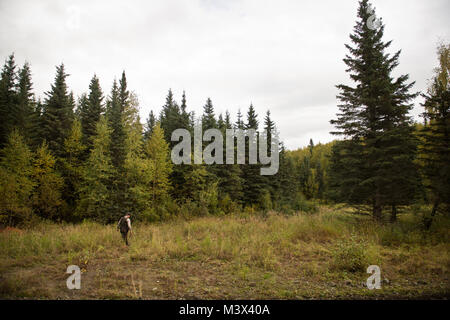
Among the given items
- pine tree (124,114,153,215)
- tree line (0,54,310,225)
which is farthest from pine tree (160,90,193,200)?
pine tree (124,114,153,215)

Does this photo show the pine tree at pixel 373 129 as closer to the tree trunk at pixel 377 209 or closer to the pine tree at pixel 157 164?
the tree trunk at pixel 377 209

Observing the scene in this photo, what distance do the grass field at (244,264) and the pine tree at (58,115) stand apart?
1817 cm

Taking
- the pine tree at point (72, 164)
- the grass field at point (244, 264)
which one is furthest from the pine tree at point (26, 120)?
the grass field at point (244, 264)

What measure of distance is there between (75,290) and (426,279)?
1064 cm

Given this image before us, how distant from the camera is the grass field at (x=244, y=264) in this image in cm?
552

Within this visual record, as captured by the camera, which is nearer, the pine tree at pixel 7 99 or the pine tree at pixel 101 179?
the pine tree at pixel 101 179

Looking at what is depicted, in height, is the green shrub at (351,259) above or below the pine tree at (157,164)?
below

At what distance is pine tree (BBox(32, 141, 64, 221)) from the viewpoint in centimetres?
2117

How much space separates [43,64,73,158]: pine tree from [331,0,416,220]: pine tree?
31.2m
